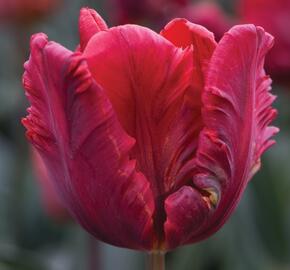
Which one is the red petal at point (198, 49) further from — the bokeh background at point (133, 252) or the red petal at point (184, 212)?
the bokeh background at point (133, 252)

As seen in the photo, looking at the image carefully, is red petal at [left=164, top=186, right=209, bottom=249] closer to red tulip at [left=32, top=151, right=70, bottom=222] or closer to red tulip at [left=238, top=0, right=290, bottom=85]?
red tulip at [left=238, top=0, right=290, bottom=85]

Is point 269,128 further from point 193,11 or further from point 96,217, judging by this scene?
point 193,11

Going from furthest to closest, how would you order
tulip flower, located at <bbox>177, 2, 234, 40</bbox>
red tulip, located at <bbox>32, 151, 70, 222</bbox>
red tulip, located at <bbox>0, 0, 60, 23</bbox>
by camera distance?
1. red tulip, located at <bbox>0, 0, 60, 23</bbox>
2. red tulip, located at <bbox>32, 151, 70, 222</bbox>
3. tulip flower, located at <bbox>177, 2, 234, 40</bbox>

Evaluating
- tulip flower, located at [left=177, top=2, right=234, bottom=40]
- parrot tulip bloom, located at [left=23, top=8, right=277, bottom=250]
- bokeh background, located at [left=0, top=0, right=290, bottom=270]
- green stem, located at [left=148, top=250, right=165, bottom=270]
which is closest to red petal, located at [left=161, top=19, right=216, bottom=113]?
parrot tulip bloom, located at [left=23, top=8, right=277, bottom=250]

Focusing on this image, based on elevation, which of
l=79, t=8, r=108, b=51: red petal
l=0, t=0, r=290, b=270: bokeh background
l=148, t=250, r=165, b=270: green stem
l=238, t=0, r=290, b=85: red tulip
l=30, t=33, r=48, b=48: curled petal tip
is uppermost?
l=30, t=33, r=48, b=48: curled petal tip

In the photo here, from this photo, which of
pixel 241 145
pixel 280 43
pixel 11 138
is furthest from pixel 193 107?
pixel 11 138
